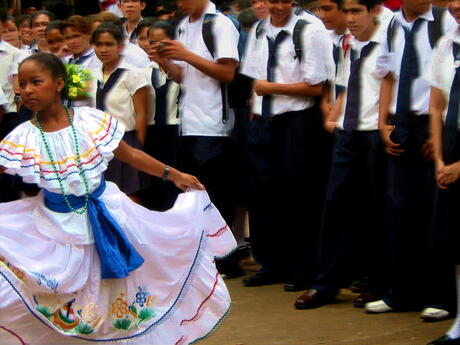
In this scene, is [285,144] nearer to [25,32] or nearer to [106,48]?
[106,48]

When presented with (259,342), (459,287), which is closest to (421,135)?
(459,287)

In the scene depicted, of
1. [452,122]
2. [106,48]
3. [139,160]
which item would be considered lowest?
[139,160]

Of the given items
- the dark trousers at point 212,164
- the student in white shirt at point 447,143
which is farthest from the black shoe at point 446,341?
the dark trousers at point 212,164

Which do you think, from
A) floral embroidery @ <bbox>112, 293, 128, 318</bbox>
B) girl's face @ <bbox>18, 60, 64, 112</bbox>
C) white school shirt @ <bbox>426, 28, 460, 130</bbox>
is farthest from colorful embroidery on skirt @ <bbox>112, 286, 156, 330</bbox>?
white school shirt @ <bbox>426, 28, 460, 130</bbox>

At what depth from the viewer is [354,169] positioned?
290 inches

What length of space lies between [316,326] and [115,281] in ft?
5.55

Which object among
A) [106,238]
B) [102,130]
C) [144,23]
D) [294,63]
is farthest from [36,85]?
[144,23]

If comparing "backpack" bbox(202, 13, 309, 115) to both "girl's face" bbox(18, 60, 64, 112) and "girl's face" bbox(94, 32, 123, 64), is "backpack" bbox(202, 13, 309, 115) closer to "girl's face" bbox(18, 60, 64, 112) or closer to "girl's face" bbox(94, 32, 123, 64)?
"girl's face" bbox(94, 32, 123, 64)

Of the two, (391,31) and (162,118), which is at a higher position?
(391,31)

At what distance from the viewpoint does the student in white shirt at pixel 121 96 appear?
827 cm

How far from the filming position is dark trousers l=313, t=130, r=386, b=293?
23.9 ft

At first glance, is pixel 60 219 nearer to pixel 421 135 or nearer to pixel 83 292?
pixel 83 292

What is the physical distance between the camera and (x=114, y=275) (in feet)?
18.6

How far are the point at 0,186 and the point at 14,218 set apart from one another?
11.1ft
